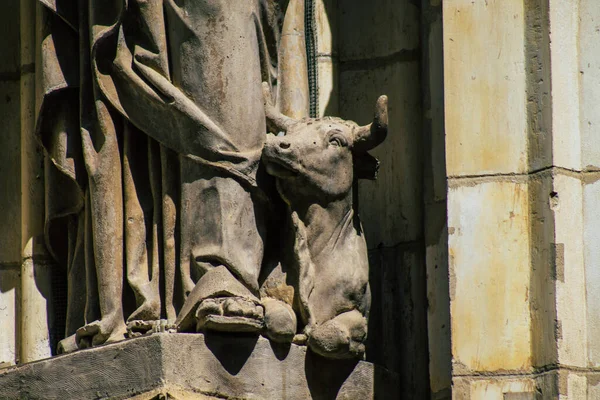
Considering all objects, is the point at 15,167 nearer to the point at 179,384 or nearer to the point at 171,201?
the point at 171,201

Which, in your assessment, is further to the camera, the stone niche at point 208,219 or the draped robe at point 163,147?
the draped robe at point 163,147

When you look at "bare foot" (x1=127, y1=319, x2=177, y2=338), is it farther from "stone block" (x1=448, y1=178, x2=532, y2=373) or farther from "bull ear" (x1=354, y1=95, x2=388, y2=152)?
"stone block" (x1=448, y1=178, x2=532, y2=373)

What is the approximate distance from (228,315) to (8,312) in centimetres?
133

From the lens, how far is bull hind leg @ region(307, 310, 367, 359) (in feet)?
23.8

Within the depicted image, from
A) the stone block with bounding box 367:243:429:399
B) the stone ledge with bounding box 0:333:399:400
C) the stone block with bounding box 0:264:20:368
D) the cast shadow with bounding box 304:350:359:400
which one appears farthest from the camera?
the stone block with bounding box 0:264:20:368

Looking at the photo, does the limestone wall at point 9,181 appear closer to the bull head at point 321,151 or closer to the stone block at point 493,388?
the bull head at point 321,151

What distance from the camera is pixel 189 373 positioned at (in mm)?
7027

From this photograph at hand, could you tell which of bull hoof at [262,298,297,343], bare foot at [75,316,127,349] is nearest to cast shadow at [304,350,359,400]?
bull hoof at [262,298,297,343]

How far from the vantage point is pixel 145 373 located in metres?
7.02

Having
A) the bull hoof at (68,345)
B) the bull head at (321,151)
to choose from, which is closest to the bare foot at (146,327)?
the bull hoof at (68,345)

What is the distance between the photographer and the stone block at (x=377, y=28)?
813 centimetres

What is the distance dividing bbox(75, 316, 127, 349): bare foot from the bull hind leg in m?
0.57

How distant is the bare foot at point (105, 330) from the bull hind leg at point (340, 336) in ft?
1.89

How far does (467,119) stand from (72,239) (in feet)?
4.27
